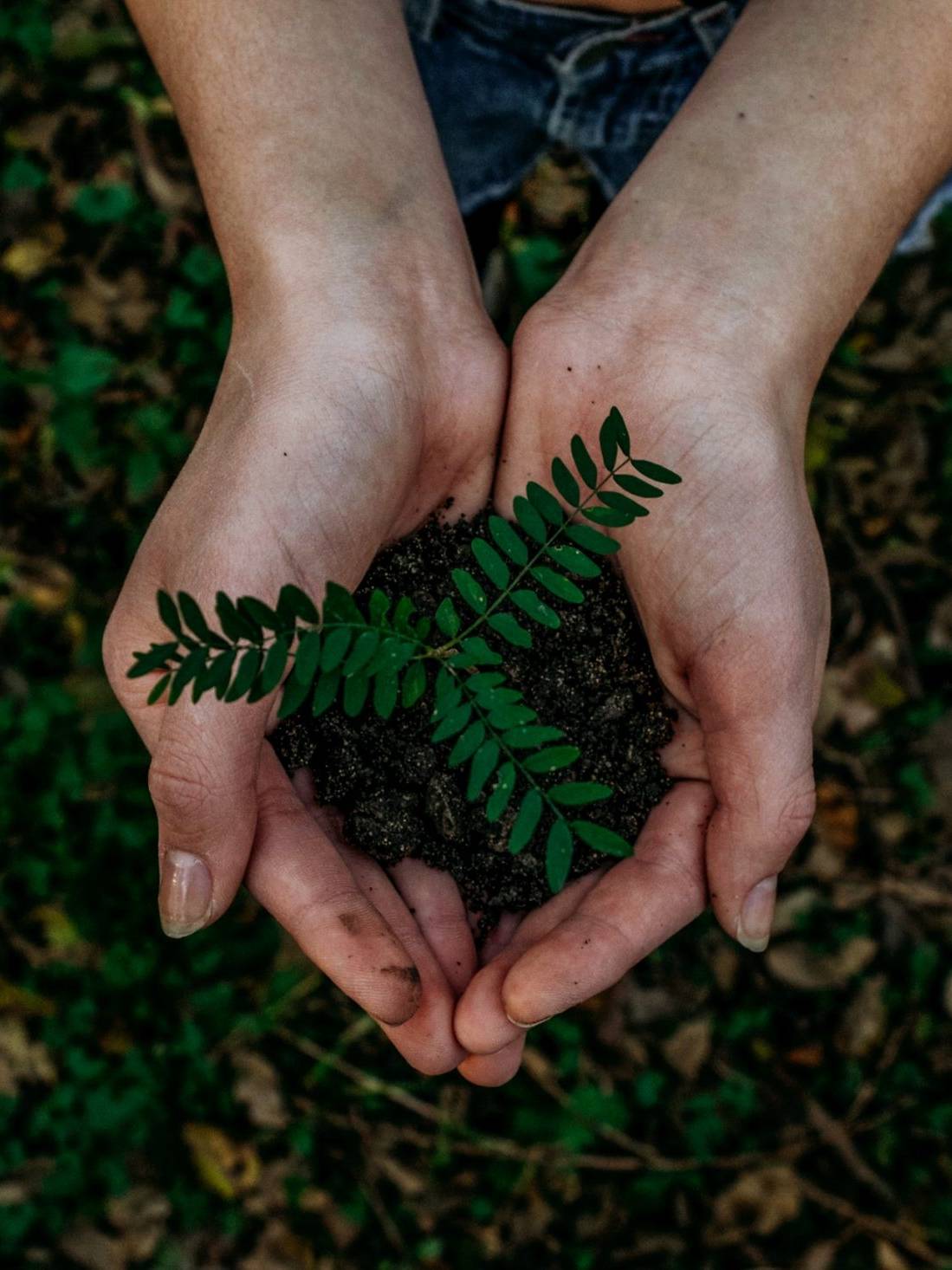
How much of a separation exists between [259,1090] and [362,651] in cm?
246

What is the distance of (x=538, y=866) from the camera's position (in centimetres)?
251

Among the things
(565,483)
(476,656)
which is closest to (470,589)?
(476,656)

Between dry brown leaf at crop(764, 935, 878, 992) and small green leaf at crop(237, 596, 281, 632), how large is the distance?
8.75 ft

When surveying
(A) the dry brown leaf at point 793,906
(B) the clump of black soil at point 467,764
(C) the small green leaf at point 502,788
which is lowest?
(A) the dry brown leaf at point 793,906

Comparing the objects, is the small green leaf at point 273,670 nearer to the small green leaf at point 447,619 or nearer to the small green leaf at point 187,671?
the small green leaf at point 187,671

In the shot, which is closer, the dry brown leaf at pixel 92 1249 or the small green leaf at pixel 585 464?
the small green leaf at pixel 585 464

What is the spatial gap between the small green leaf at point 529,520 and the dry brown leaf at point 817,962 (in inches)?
90.5

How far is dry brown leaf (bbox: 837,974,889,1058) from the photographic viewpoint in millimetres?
3750

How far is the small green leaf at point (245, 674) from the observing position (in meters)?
1.75

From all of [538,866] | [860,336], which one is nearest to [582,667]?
[538,866]

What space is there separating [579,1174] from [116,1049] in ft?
5.27

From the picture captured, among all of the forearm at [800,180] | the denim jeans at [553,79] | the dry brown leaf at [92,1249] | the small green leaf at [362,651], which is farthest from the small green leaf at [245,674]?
the dry brown leaf at [92,1249]

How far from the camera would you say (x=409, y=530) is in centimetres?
271

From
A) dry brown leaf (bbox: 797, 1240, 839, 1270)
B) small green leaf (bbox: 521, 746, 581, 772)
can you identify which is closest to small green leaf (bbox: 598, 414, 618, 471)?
small green leaf (bbox: 521, 746, 581, 772)
